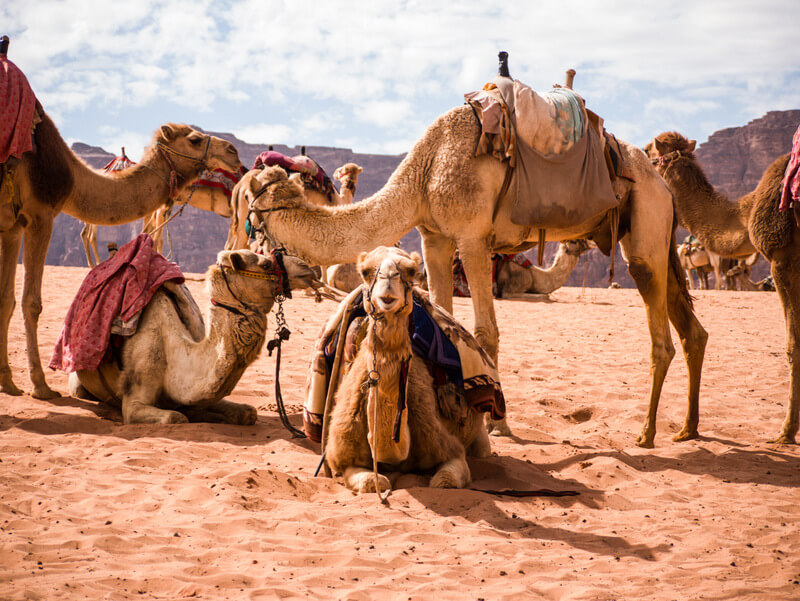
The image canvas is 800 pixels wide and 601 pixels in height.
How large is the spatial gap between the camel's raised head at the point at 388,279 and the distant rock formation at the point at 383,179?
6292 centimetres

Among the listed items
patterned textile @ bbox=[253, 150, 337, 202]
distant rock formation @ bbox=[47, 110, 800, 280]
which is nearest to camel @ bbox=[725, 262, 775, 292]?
patterned textile @ bbox=[253, 150, 337, 202]

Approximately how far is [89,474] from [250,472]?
0.90m

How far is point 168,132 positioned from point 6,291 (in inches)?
101

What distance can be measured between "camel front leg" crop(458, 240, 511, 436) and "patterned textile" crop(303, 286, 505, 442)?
1131mm

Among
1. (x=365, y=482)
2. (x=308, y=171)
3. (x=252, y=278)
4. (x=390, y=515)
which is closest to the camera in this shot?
(x=390, y=515)

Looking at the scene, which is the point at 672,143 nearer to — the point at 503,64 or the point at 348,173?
the point at 503,64

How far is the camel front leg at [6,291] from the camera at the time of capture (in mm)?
6348

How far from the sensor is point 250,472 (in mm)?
4367

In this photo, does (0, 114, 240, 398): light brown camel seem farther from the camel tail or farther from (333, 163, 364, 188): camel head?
(333, 163, 364, 188): camel head

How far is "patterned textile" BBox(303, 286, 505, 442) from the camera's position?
4504mm

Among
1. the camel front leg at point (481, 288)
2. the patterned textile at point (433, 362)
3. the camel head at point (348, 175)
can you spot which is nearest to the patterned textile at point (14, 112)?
the patterned textile at point (433, 362)

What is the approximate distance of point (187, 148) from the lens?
8281mm

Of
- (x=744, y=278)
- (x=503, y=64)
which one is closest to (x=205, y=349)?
(x=503, y=64)

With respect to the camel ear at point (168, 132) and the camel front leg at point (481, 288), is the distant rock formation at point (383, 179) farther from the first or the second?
the camel front leg at point (481, 288)
